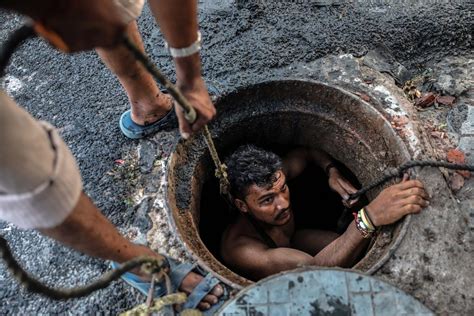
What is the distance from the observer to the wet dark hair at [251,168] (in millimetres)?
2758

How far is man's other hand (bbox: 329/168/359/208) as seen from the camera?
Answer: 2941mm

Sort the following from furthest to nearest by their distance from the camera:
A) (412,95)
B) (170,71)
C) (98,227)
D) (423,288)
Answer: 1. (170,71)
2. (412,95)
3. (423,288)
4. (98,227)

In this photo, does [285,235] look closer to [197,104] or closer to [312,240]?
[312,240]

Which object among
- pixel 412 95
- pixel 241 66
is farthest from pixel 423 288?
pixel 241 66

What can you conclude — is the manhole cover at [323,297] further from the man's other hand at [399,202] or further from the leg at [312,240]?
the leg at [312,240]

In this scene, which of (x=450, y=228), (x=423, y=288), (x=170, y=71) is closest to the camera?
(x=423, y=288)

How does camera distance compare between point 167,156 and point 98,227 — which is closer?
point 98,227

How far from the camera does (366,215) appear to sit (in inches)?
95.3

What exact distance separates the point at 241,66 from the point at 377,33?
89cm

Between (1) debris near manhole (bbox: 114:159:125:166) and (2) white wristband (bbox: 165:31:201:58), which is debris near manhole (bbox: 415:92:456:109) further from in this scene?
(1) debris near manhole (bbox: 114:159:125:166)

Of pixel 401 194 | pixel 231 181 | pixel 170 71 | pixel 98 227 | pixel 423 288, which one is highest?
pixel 98 227

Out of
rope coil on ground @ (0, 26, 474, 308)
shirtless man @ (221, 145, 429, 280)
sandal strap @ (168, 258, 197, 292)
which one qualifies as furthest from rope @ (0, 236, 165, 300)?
shirtless man @ (221, 145, 429, 280)

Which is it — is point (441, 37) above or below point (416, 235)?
above

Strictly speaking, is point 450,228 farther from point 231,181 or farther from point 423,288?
point 231,181
